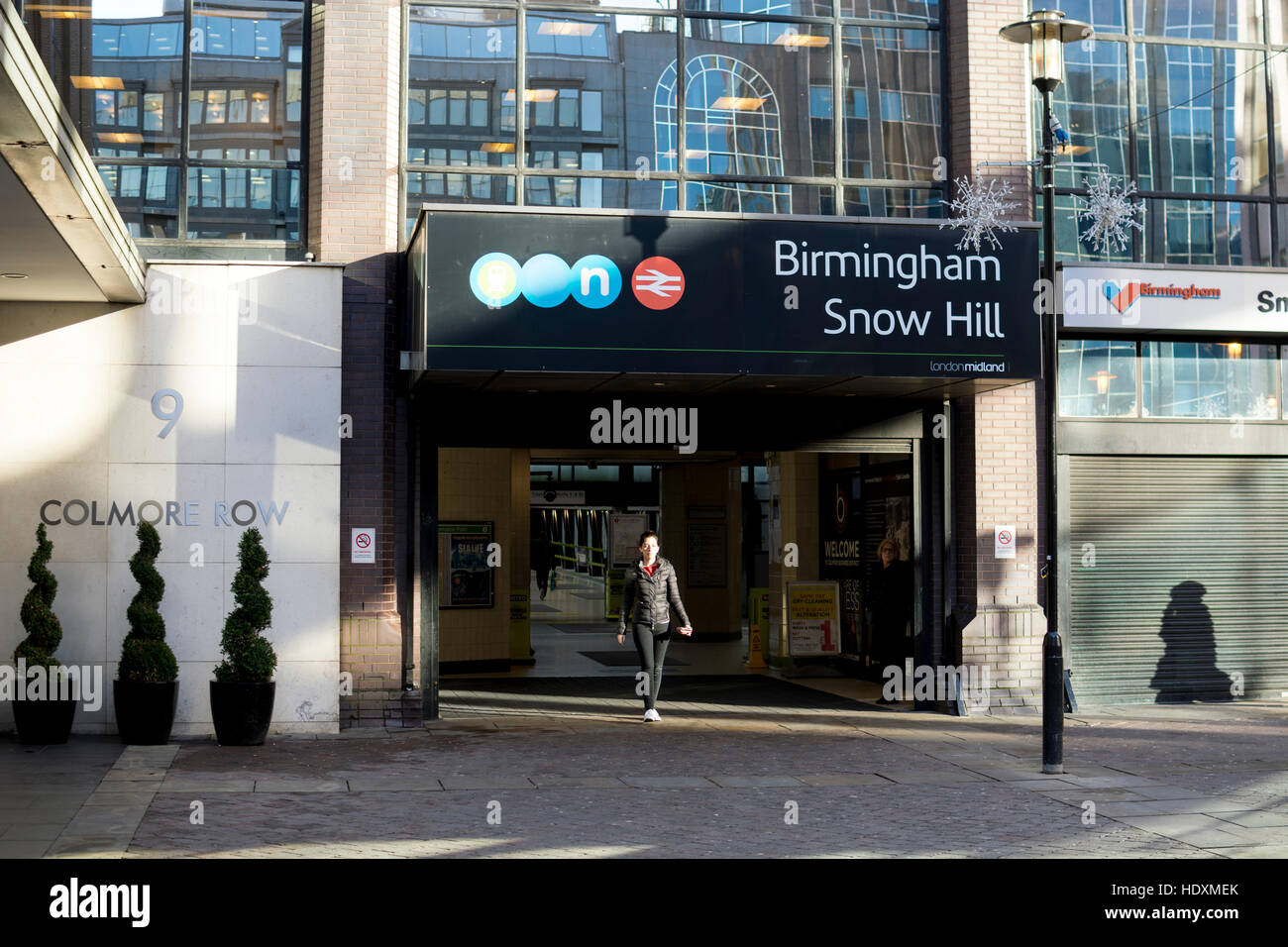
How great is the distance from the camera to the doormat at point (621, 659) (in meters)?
20.3

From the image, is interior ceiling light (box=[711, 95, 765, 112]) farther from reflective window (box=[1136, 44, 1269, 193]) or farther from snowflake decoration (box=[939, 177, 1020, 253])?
reflective window (box=[1136, 44, 1269, 193])

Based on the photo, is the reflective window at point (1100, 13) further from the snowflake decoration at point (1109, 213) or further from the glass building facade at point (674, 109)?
the glass building facade at point (674, 109)

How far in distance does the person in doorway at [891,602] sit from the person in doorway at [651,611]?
9.49ft

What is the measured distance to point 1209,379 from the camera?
1580cm

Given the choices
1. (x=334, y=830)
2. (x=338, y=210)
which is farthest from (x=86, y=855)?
(x=338, y=210)

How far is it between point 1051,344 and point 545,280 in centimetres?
451

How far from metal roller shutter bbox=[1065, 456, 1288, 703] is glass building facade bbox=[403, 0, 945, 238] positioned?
4087 millimetres

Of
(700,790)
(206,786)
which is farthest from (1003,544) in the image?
(206,786)

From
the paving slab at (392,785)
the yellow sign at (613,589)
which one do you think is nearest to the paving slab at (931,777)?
the paving slab at (392,785)

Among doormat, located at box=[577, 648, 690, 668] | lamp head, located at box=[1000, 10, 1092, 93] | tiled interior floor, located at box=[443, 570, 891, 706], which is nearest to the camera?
lamp head, located at box=[1000, 10, 1092, 93]

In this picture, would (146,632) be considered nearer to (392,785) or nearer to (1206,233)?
(392,785)

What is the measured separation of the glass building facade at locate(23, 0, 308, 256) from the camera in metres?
13.5

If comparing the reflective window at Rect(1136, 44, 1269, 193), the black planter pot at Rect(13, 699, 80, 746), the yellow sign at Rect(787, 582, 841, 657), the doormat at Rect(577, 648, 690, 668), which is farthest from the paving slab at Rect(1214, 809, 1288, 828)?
the doormat at Rect(577, 648, 690, 668)

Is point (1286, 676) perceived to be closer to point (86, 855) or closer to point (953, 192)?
point (953, 192)
